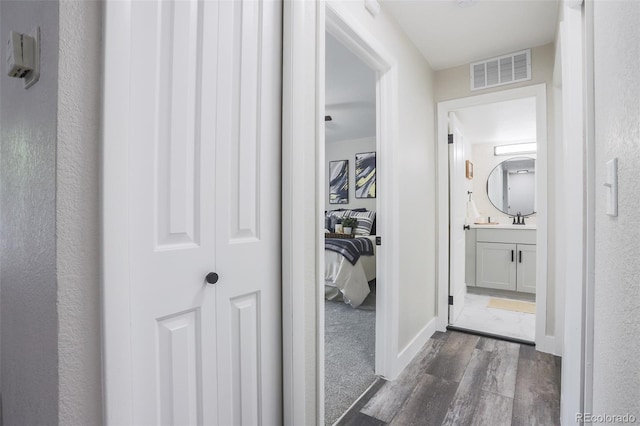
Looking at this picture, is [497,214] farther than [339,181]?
No

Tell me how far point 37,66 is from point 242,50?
57cm

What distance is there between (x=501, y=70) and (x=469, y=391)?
2.52 metres

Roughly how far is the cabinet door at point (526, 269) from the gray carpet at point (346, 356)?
80.3 inches

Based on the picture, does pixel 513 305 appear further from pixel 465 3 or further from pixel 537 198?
pixel 465 3

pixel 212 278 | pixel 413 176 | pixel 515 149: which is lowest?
pixel 212 278

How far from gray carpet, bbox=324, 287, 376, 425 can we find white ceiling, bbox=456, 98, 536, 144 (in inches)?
92.8

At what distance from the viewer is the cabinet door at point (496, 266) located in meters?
4.05

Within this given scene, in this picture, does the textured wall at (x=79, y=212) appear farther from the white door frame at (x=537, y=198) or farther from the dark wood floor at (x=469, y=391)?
the white door frame at (x=537, y=198)

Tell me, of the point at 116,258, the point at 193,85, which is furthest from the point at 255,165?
the point at 116,258

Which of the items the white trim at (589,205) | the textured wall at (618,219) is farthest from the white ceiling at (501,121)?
the textured wall at (618,219)

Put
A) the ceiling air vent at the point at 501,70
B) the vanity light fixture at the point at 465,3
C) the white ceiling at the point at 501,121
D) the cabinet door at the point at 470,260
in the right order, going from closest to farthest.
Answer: the vanity light fixture at the point at 465,3, the ceiling air vent at the point at 501,70, the white ceiling at the point at 501,121, the cabinet door at the point at 470,260

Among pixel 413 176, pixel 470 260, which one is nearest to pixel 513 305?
pixel 470 260

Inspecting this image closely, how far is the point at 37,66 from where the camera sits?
759mm

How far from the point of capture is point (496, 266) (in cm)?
415
